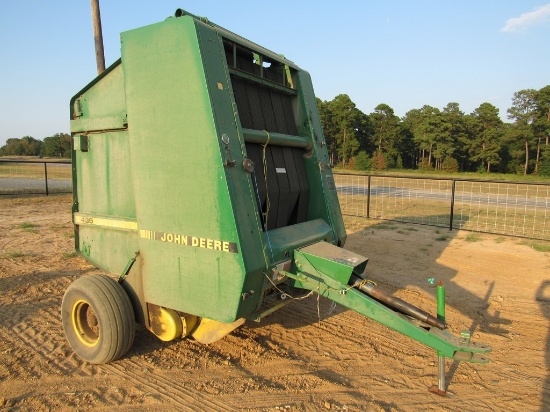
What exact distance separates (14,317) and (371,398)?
4.10 m

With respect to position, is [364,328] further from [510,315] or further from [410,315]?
[510,315]

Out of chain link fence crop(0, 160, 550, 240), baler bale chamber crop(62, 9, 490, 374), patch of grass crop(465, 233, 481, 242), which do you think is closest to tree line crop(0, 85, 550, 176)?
chain link fence crop(0, 160, 550, 240)

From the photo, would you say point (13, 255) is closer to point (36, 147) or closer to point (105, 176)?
point (105, 176)

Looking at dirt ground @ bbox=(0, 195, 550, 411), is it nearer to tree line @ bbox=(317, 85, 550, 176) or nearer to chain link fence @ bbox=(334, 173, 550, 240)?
chain link fence @ bbox=(334, 173, 550, 240)

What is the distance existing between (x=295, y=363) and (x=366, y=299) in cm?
112

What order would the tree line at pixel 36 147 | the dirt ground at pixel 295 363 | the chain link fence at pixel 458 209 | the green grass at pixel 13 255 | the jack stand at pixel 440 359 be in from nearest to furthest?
the jack stand at pixel 440 359 < the dirt ground at pixel 295 363 < the green grass at pixel 13 255 < the chain link fence at pixel 458 209 < the tree line at pixel 36 147

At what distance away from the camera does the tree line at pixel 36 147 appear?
6359cm

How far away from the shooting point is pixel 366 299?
122 inches

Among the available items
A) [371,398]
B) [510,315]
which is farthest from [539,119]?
[371,398]

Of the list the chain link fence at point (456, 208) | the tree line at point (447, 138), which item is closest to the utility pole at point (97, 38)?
the chain link fence at point (456, 208)

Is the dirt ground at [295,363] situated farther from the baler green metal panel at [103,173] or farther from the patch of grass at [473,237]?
the patch of grass at [473,237]

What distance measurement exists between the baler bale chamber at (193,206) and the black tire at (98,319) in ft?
0.04

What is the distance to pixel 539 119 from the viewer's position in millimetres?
44219

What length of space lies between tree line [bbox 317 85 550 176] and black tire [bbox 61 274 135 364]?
38.2 m
